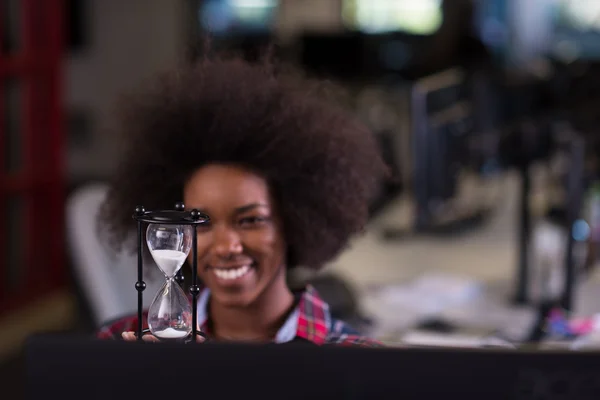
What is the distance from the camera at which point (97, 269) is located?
88.0 inches

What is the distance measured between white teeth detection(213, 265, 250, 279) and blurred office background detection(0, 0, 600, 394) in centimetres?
40

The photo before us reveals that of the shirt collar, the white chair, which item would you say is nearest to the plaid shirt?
the shirt collar

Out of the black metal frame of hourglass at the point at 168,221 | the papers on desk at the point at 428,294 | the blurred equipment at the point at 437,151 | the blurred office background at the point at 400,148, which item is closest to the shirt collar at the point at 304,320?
the blurred office background at the point at 400,148

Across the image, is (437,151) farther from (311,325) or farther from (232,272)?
(232,272)

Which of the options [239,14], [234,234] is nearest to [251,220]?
[234,234]

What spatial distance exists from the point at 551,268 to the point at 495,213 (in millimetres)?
2132

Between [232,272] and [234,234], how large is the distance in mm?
55

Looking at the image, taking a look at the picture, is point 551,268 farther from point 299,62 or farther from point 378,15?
point 378,15

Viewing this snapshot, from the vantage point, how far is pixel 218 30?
28.0ft

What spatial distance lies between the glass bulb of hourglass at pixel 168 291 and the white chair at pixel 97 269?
127 centimetres

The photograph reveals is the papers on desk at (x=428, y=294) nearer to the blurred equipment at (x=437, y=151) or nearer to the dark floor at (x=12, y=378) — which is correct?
the blurred equipment at (x=437, y=151)

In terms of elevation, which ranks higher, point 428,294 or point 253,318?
point 253,318

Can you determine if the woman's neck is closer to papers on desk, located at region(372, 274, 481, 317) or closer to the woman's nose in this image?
the woman's nose

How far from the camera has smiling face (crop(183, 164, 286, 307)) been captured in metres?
1.29
